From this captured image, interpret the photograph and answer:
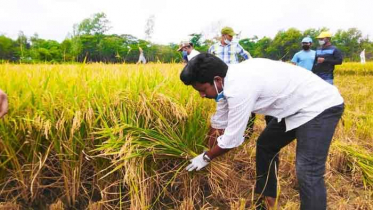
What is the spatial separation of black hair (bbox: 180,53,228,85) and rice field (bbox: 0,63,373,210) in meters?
0.54

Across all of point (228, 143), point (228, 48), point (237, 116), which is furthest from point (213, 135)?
point (228, 48)

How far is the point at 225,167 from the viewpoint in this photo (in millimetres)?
2215

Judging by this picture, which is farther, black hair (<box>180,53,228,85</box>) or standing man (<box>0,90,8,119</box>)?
black hair (<box>180,53,228,85</box>)

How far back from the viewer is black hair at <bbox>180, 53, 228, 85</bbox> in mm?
1594

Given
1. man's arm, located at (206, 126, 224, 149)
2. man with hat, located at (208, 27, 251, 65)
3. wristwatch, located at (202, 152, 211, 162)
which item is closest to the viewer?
wristwatch, located at (202, 152, 211, 162)

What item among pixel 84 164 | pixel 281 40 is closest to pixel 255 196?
pixel 84 164

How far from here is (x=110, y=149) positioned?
6.31ft

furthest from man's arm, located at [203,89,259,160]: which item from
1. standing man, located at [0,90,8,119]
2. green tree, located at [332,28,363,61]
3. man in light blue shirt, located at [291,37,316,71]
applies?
green tree, located at [332,28,363,61]

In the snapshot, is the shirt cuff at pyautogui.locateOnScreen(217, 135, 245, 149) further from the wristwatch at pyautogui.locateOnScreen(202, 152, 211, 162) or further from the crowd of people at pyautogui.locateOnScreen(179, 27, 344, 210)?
the wristwatch at pyautogui.locateOnScreen(202, 152, 211, 162)

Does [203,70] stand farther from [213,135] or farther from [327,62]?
[327,62]

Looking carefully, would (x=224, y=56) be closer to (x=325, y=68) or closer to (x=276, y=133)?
(x=325, y=68)

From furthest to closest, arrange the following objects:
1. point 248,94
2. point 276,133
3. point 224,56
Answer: point 224,56, point 276,133, point 248,94

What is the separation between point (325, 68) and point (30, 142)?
181 inches

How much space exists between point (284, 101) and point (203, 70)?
47 cm
